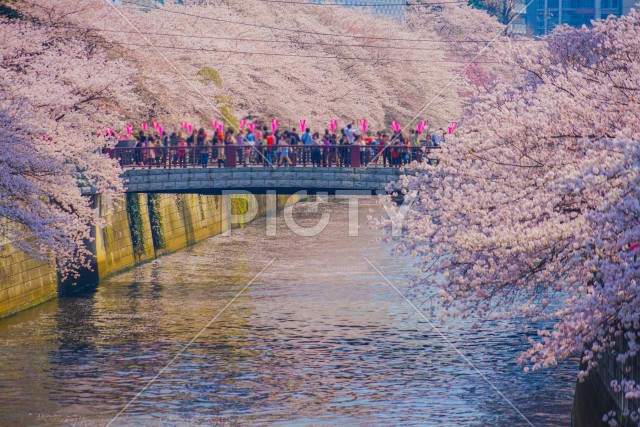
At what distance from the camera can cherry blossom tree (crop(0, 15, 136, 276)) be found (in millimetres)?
30406

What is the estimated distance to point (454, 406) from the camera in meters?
23.3

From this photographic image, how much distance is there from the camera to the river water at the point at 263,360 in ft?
75.2

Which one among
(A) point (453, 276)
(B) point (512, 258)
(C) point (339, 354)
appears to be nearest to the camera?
(B) point (512, 258)

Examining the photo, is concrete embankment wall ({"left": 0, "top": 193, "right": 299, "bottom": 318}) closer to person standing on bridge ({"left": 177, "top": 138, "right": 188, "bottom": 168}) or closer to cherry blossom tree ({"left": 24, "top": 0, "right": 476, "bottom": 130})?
person standing on bridge ({"left": 177, "top": 138, "right": 188, "bottom": 168})

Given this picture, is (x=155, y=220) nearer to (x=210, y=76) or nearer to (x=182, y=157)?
(x=182, y=157)

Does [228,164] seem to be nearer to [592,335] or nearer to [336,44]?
[592,335]

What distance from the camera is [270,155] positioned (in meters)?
41.2

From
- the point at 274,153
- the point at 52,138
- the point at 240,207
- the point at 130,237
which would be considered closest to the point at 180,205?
the point at 130,237

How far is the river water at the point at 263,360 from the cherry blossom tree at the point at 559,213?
4.73 meters

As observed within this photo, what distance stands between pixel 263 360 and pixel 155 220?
68.3ft

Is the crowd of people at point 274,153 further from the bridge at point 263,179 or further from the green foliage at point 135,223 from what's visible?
the green foliage at point 135,223

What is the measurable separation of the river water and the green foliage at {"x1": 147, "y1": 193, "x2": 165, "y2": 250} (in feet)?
19.9

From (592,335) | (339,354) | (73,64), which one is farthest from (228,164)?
→ (592,335)

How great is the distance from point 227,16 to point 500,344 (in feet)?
126
